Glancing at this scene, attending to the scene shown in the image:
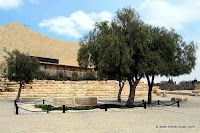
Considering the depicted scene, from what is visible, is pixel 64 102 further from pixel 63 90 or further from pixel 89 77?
pixel 89 77

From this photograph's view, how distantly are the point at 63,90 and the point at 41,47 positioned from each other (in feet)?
87.2

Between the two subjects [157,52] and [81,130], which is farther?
[157,52]

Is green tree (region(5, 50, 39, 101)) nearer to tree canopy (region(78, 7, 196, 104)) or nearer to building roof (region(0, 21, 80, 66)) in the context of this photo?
tree canopy (region(78, 7, 196, 104))

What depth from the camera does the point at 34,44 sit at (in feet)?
170

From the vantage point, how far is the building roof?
48.1 metres

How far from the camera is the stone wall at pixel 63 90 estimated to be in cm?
2716

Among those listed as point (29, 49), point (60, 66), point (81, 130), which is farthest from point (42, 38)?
point (81, 130)

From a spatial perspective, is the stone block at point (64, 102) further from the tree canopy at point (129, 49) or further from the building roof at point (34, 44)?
the building roof at point (34, 44)

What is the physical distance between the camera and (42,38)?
53.9 m

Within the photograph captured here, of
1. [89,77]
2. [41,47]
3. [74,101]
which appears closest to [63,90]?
[74,101]

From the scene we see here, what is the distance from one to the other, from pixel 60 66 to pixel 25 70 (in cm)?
2817

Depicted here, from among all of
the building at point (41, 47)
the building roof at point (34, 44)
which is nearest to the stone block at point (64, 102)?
the building at point (41, 47)

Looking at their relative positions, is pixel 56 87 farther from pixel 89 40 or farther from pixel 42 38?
pixel 42 38

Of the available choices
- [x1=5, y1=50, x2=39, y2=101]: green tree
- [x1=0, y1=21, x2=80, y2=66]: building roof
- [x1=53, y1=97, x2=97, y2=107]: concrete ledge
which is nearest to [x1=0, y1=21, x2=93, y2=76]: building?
[x1=0, y1=21, x2=80, y2=66]: building roof
